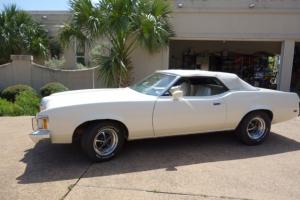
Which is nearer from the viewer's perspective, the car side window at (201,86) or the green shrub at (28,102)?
the car side window at (201,86)

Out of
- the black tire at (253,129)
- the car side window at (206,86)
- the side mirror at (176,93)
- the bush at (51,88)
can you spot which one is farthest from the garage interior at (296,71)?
the side mirror at (176,93)

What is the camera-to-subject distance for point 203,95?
5.52 meters

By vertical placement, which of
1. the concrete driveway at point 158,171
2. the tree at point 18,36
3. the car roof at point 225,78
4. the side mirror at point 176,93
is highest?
the tree at point 18,36

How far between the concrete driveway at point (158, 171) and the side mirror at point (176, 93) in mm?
1032

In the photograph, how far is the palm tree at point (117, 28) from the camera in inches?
380

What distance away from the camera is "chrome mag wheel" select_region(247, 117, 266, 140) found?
5950 mm

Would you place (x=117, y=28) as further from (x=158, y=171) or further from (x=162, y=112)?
(x=158, y=171)

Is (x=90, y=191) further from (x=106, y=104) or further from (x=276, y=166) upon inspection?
(x=276, y=166)

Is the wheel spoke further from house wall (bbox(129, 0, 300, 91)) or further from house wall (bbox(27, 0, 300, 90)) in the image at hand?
house wall (bbox(129, 0, 300, 91))

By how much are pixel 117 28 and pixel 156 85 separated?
15.4ft

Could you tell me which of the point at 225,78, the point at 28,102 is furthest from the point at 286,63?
the point at 28,102

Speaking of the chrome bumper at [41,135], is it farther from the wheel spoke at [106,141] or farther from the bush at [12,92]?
the bush at [12,92]

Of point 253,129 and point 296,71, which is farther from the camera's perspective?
point 296,71

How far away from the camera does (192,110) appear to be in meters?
5.23
